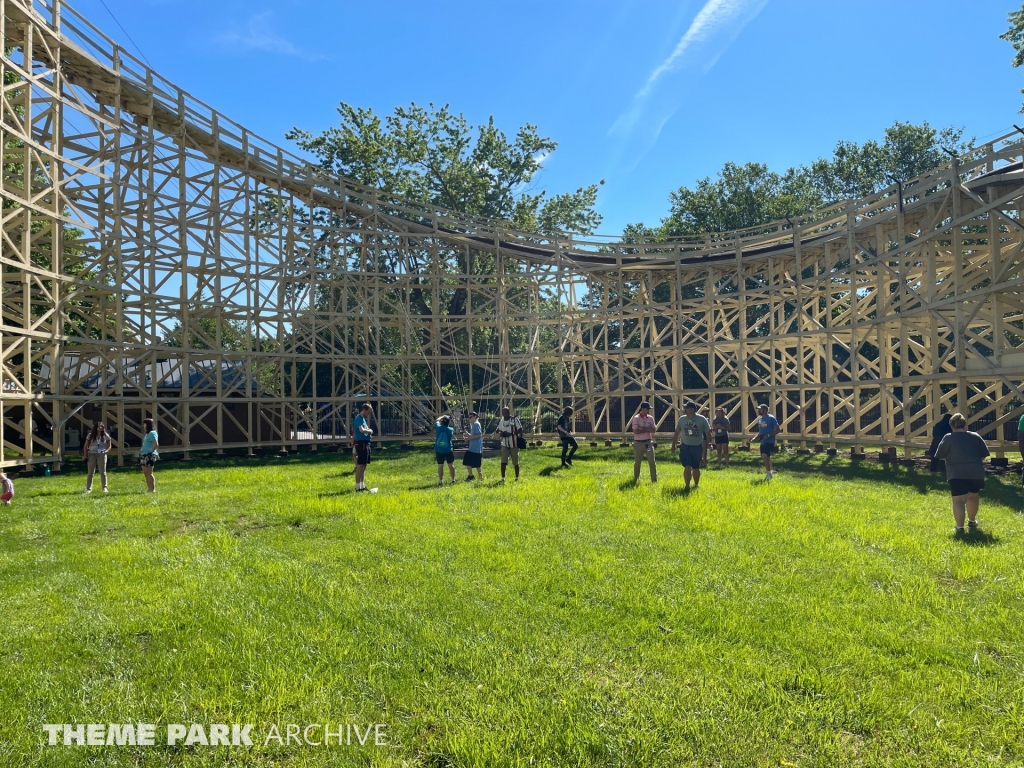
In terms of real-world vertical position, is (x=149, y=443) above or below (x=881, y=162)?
below

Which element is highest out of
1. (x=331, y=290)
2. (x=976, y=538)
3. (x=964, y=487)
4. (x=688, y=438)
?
(x=331, y=290)

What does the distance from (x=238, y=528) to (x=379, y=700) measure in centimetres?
561

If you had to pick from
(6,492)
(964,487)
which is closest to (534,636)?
(964,487)

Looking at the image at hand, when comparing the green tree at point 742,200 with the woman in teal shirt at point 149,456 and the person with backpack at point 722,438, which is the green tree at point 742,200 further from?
the woman in teal shirt at point 149,456

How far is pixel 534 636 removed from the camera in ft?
15.4

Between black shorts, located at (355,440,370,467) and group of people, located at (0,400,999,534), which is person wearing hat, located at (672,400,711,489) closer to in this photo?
group of people, located at (0,400,999,534)

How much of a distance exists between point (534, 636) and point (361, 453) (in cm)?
773

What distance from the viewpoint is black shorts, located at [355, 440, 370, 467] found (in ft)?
38.6

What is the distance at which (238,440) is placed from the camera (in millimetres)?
23359

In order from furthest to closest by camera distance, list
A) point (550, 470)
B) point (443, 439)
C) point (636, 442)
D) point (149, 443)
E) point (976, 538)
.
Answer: point (550, 470) → point (443, 439) → point (636, 442) → point (149, 443) → point (976, 538)

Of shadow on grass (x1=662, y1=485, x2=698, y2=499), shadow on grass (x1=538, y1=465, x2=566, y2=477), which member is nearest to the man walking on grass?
shadow on grass (x1=538, y1=465, x2=566, y2=477)

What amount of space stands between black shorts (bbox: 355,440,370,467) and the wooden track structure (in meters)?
9.11

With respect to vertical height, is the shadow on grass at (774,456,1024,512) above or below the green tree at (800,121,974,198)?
below

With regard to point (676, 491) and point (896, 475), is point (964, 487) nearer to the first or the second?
point (676, 491)
